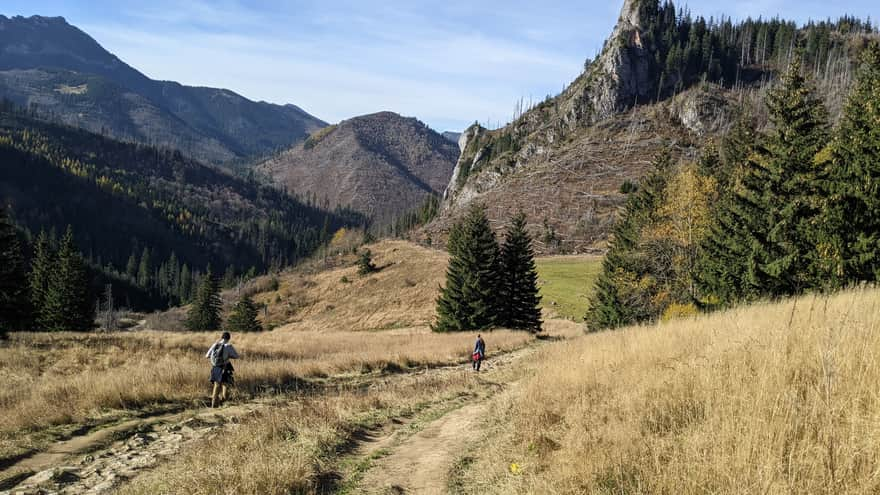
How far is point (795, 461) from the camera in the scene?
363 cm

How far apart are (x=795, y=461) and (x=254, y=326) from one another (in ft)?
258

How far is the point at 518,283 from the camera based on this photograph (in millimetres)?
42344

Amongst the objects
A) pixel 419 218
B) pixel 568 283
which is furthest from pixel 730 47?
pixel 568 283

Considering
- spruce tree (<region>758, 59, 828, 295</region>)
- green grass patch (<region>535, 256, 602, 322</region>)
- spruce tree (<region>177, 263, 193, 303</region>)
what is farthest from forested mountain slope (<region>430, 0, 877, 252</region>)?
spruce tree (<region>177, 263, 193, 303</region>)

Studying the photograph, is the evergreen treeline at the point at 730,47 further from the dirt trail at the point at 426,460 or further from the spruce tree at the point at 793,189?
the dirt trail at the point at 426,460

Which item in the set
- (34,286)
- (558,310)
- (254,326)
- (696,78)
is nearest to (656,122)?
(696,78)

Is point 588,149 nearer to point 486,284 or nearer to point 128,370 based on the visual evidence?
point 486,284

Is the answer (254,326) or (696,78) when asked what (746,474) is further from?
(696,78)

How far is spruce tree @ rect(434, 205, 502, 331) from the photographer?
128 ft

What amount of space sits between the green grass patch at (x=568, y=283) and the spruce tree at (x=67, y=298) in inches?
2148

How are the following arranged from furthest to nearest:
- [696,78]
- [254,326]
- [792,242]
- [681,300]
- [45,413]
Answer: [696,78] → [254,326] → [681,300] → [792,242] → [45,413]

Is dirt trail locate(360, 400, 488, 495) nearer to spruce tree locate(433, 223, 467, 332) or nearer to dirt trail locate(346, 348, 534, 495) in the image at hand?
dirt trail locate(346, 348, 534, 495)

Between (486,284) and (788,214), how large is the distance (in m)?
22.8

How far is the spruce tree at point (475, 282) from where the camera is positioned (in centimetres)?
3916
